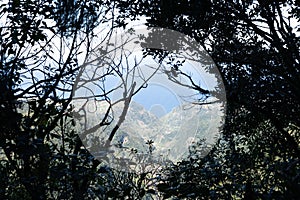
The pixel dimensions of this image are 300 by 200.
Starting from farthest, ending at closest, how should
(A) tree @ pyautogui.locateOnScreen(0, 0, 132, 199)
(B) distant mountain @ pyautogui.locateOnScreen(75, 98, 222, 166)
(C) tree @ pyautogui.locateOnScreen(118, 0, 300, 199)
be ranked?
(C) tree @ pyautogui.locateOnScreen(118, 0, 300, 199) → (B) distant mountain @ pyautogui.locateOnScreen(75, 98, 222, 166) → (A) tree @ pyautogui.locateOnScreen(0, 0, 132, 199)

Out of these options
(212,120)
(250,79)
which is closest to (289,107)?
(250,79)

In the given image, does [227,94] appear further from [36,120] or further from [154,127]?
[36,120]

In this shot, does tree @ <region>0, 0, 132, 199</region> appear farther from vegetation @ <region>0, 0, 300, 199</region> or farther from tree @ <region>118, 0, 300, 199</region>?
tree @ <region>118, 0, 300, 199</region>

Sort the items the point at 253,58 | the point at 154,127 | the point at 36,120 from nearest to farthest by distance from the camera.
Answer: the point at 36,120
the point at 154,127
the point at 253,58

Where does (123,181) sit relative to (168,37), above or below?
below

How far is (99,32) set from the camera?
16.8 ft

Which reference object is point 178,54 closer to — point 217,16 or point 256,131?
point 217,16

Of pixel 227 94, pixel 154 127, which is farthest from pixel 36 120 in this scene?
pixel 227 94

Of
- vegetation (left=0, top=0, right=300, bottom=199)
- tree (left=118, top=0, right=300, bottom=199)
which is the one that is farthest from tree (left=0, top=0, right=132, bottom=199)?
tree (left=118, top=0, right=300, bottom=199)

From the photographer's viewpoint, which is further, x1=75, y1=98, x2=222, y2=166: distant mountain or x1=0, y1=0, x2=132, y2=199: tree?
x1=75, y1=98, x2=222, y2=166: distant mountain

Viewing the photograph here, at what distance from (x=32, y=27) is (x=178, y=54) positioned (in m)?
4.47

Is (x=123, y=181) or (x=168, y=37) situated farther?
(x=168, y=37)

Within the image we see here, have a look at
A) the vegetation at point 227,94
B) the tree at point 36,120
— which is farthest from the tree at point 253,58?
the tree at point 36,120

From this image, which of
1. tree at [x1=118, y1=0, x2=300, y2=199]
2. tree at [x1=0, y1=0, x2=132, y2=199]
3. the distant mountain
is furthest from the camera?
tree at [x1=118, y1=0, x2=300, y2=199]
